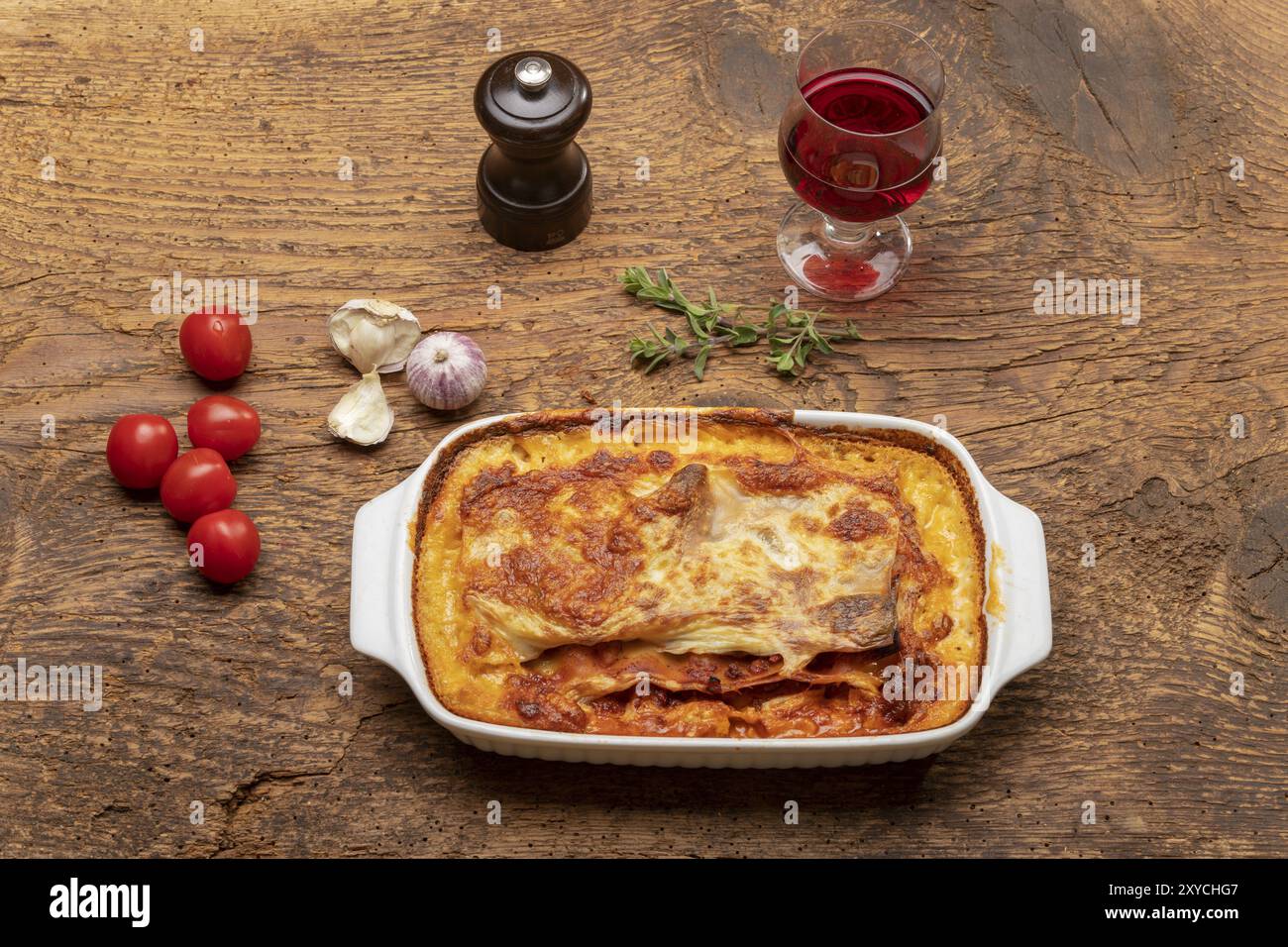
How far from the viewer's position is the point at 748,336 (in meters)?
3.81

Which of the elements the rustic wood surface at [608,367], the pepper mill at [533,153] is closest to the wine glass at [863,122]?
the rustic wood surface at [608,367]

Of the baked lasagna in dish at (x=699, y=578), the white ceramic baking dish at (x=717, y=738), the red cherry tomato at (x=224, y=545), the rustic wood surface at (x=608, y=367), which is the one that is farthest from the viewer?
the red cherry tomato at (x=224, y=545)

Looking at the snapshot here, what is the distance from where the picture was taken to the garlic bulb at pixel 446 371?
365cm

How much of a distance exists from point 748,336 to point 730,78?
2.92ft

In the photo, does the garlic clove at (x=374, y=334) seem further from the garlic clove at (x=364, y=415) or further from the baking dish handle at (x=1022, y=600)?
the baking dish handle at (x=1022, y=600)

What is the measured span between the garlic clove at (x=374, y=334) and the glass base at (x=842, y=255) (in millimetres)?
1057

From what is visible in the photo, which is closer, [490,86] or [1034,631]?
[1034,631]

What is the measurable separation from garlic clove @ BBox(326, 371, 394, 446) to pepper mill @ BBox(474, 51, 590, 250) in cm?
59

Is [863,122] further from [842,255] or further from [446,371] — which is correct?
[446,371]

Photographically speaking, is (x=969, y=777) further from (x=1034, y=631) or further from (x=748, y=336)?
(x=748, y=336)

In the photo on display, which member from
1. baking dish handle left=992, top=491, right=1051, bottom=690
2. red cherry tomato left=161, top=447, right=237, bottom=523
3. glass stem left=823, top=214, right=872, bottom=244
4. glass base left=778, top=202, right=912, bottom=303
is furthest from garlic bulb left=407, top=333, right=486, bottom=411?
baking dish handle left=992, top=491, right=1051, bottom=690

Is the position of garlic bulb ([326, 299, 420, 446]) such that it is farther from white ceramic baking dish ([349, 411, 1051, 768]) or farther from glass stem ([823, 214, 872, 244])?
glass stem ([823, 214, 872, 244])

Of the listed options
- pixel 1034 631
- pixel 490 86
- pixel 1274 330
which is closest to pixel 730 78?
pixel 490 86

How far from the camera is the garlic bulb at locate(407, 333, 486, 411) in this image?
3650 mm
